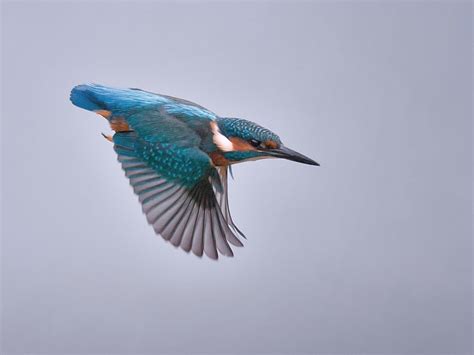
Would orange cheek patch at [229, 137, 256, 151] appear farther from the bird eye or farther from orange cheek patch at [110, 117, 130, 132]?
orange cheek patch at [110, 117, 130, 132]

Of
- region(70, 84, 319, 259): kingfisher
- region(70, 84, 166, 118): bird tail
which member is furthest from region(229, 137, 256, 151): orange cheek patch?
region(70, 84, 166, 118): bird tail

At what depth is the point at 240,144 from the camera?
1.77 meters

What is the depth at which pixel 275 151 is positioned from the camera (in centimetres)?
175

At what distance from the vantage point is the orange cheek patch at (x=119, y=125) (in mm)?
1866

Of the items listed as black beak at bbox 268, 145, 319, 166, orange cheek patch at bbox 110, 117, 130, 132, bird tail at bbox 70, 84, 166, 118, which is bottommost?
black beak at bbox 268, 145, 319, 166

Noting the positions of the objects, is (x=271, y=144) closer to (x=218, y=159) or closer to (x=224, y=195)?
(x=218, y=159)

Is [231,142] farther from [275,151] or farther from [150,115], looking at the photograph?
[150,115]

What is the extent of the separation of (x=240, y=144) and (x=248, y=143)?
2 cm

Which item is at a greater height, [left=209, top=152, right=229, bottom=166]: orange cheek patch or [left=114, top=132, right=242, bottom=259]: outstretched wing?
[left=209, top=152, right=229, bottom=166]: orange cheek patch

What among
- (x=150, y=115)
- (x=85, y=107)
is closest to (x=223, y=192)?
(x=150, y=115)

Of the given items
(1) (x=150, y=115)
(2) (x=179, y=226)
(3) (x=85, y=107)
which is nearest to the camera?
(2) (x=179, y=226)

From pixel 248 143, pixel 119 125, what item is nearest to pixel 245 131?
pixel 248 143

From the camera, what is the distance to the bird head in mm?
1745

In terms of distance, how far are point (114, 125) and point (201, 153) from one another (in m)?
0.28
